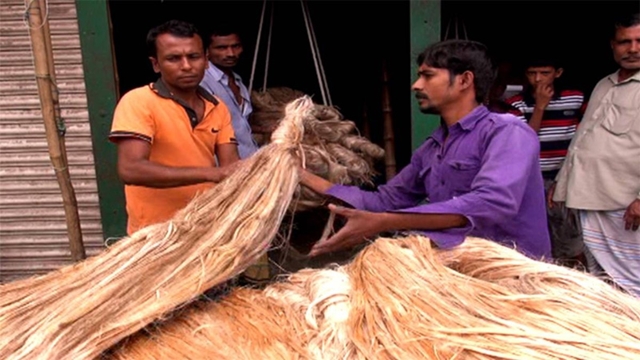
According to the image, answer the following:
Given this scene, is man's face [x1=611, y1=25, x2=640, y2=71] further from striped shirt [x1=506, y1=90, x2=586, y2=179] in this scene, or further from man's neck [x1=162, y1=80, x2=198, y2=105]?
man's neck [x1=162, y1=80, x2=198, y2=105]

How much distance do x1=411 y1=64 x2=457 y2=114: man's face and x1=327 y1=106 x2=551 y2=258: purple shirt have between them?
0.09 metres

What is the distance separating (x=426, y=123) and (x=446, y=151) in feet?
3.90

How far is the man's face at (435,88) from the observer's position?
2152 millimetres

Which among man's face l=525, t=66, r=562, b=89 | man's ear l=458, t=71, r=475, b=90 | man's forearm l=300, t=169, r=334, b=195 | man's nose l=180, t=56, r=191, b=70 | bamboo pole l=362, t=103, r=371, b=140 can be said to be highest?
man's nose l=180, t=56, r=191, b=70

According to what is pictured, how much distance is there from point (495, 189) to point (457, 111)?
422 millimetres

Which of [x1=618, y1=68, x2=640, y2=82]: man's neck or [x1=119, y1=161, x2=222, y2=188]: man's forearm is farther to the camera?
[x1=618, y1=68, x2=640, y2=82]: man's neck

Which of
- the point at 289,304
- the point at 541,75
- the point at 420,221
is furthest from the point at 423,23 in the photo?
the point at 289,304

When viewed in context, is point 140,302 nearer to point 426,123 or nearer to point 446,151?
point 446,151

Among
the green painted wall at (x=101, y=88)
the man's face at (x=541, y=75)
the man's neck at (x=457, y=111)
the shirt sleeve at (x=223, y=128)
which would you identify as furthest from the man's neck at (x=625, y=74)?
the green painted wall at (x=101, y=88)

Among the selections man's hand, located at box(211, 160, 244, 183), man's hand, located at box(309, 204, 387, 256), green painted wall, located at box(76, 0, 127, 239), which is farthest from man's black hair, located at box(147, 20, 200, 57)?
man's hand, located at box(309, 204, 387, 256)

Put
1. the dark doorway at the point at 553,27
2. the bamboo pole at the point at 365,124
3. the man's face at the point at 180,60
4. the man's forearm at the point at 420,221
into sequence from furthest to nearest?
the bamboo pole at the point at 365,124
the dark doorway at the point at 553,27
the man's face at the point at 180,60
the man's forearm at the point at 420,221

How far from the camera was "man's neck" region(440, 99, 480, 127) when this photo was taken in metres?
2.17

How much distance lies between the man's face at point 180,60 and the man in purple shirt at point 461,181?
812 mm

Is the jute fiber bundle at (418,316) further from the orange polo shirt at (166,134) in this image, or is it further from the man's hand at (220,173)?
the orange polo shirt at (166,134)
